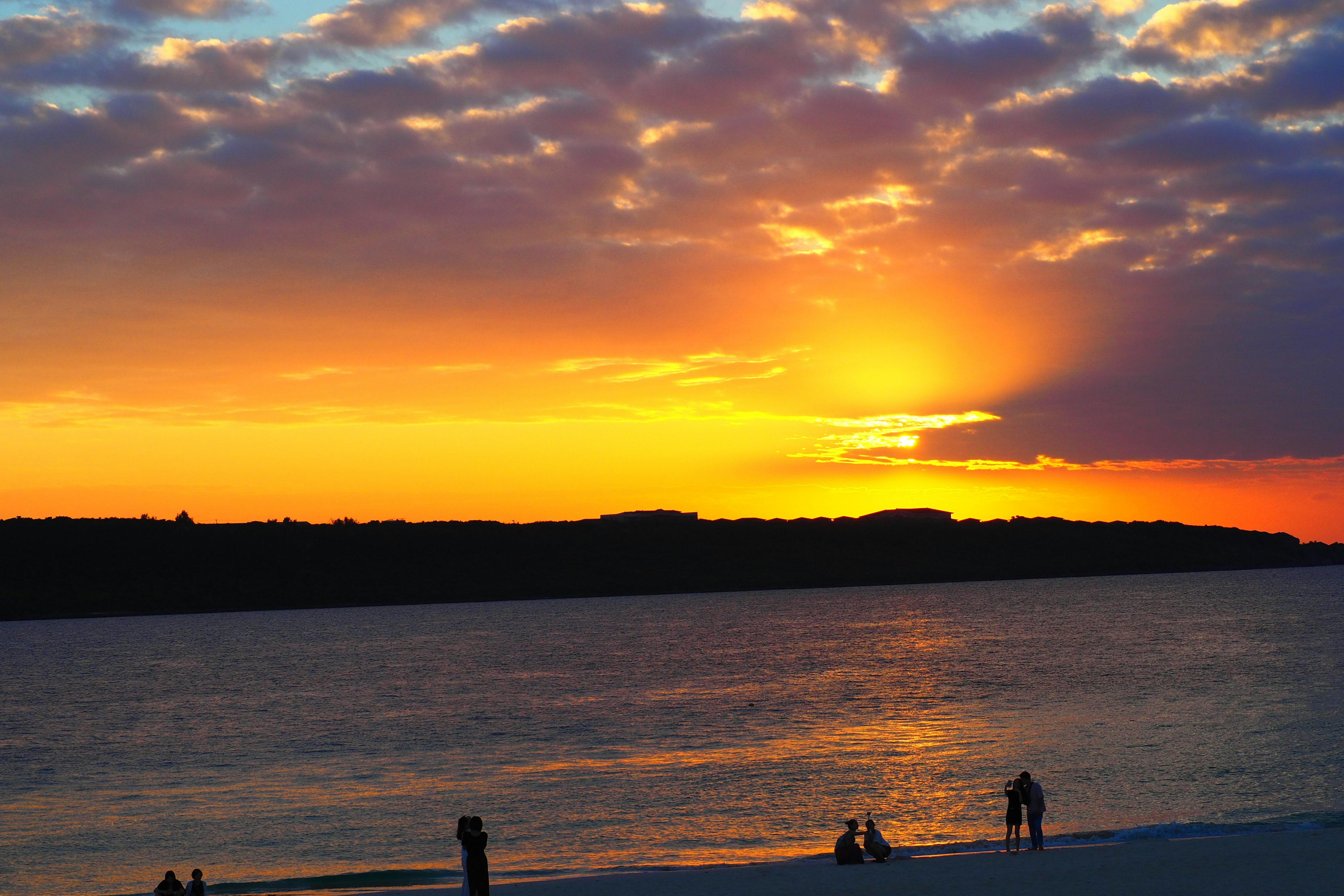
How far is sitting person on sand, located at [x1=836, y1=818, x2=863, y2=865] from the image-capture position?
1071 inches

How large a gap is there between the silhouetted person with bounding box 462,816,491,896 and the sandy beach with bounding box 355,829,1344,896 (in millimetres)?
5131

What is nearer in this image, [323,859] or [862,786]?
[323,859]

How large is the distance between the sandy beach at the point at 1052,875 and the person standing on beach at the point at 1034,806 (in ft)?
1.34

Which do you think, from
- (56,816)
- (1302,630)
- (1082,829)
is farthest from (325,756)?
(1302,630)

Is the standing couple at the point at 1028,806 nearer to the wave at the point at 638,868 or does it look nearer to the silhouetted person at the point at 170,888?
the wave at the point at 638,868

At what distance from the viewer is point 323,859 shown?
103 feet

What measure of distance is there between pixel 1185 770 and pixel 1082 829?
11.5m

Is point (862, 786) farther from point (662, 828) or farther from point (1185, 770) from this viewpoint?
point (1185, 770)

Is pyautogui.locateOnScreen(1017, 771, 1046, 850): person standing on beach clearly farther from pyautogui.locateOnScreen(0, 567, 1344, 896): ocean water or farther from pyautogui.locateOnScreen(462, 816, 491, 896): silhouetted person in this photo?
pyautogui.locateOnScreen(462, 816, 491, 896): silhouetted person

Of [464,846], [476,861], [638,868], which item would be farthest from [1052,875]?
[464,846]

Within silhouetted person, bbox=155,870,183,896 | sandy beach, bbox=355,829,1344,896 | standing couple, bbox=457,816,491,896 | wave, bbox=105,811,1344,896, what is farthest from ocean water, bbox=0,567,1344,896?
standing couple, bbox=457,816,491,896

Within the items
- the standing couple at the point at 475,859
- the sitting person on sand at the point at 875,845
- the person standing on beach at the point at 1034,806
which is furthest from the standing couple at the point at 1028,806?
the standing couple at the point at 475,859

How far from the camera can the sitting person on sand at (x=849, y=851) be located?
89.2 ft

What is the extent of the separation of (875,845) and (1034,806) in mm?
4073
